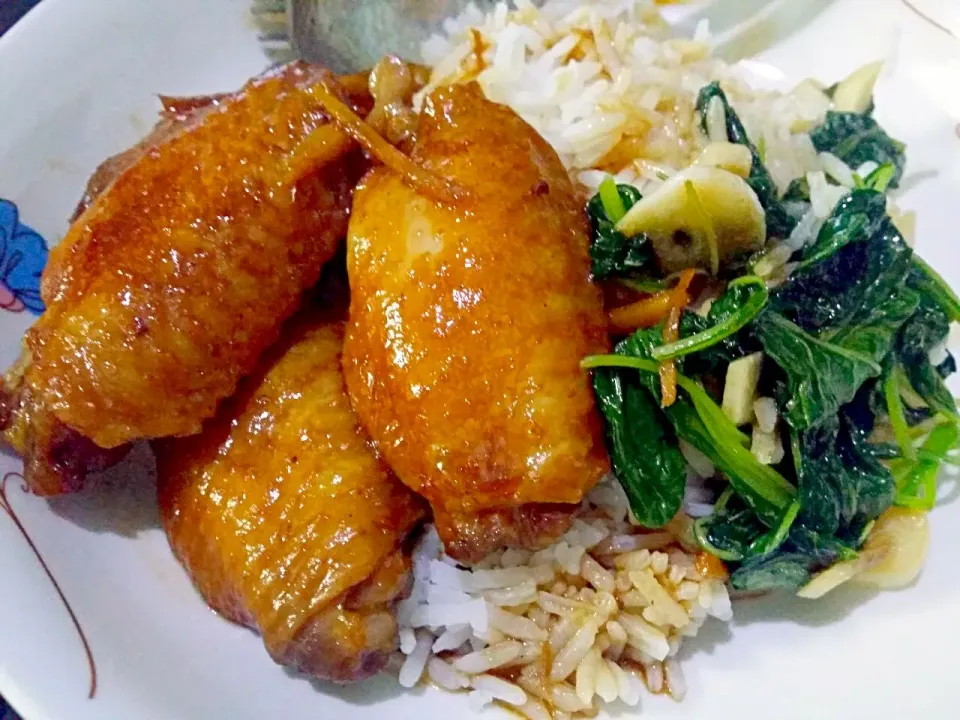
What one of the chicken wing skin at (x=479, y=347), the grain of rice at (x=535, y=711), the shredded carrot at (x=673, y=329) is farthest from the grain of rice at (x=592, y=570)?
the chicken wing skin at (x=479, y=347)

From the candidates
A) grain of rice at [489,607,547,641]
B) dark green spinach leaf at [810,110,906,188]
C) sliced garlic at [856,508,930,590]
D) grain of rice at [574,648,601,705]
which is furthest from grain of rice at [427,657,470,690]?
dark green spinach leaf at [810,110,906,188]

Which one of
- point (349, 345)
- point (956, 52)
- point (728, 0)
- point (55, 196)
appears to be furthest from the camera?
point (728, 0)

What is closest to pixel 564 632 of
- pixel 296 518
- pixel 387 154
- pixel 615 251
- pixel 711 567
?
pixel 711 567

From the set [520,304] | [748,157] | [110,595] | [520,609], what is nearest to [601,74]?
[748,157]

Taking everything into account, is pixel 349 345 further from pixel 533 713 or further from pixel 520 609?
pixel 533 713

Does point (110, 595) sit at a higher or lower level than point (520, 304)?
lower

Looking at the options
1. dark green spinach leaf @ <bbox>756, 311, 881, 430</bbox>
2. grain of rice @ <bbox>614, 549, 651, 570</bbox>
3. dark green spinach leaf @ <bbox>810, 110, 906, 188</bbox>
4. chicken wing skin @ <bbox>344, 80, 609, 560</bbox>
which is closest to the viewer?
chicken wing skin @ <bbox>344, 80, 609, 560</bbox>

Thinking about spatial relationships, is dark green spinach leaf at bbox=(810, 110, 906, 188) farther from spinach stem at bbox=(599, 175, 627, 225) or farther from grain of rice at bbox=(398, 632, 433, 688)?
grain of rice at bbox=(398, 632, 433, 688)
